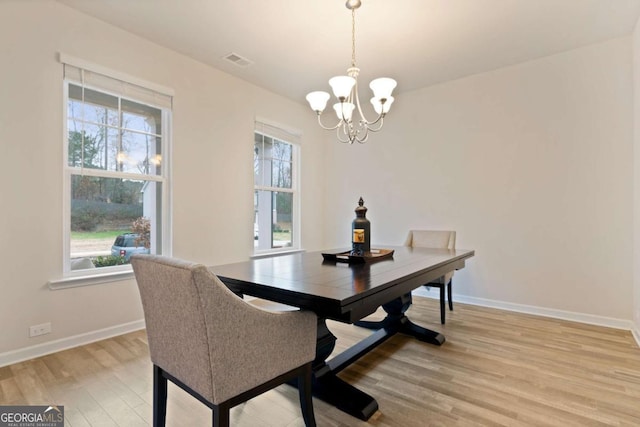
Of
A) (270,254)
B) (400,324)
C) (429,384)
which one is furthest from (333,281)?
(270,254)

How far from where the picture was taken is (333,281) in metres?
1.53

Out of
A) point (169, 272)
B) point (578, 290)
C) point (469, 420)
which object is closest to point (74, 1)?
point (169, 272)

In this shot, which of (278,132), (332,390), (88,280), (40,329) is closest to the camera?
(332,390)

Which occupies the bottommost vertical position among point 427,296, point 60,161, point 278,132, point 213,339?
point 427,296

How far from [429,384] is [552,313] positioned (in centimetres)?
217

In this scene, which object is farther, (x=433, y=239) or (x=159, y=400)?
(x=433, y=239)

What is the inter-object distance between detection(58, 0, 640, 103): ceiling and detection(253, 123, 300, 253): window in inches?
38.0

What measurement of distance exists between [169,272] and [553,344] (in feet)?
9.82

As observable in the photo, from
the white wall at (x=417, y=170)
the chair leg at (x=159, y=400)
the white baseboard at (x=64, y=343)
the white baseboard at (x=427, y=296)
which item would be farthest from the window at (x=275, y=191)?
the chair leg at (x=159, y=400)

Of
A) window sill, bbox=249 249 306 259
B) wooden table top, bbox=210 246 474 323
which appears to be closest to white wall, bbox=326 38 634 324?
window sill, bbox=249 249 306 259

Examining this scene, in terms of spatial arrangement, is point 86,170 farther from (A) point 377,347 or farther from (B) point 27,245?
(A) point 377,347

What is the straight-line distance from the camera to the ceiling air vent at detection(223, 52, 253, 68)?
130 inches

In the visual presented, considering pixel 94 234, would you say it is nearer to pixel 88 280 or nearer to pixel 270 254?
pixel 88 280

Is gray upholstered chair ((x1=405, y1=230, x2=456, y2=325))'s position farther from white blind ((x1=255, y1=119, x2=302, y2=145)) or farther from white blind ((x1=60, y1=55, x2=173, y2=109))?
white blind ((x1=60, y1=55, x2=173, y2=109))
